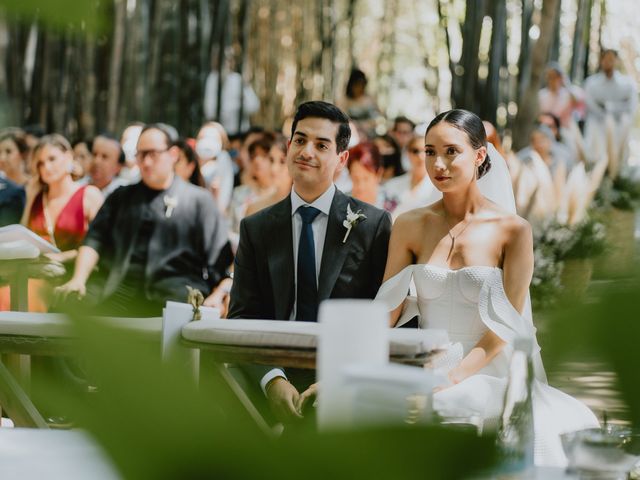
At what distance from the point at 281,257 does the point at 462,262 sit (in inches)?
17.1

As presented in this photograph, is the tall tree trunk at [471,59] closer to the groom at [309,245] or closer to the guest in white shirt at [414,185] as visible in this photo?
the guest in white shirt at [414,185]

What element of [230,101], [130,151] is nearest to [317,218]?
[130,151]

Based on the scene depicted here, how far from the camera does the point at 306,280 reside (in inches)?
99.8

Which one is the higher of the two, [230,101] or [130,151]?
[230,101]

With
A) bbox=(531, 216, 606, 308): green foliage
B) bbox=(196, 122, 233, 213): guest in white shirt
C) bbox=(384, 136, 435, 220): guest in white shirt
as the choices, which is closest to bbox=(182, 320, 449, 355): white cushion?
bbox=(531, 216, 606, 308): green foliage

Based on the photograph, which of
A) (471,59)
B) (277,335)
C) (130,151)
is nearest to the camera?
(277,335)

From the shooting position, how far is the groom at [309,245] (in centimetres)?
253

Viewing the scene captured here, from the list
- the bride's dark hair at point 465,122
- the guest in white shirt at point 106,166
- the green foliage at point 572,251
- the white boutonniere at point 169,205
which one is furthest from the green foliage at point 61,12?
the guest in white shirt at point 106,166

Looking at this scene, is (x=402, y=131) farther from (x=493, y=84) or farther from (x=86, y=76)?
(x=86, y=76)

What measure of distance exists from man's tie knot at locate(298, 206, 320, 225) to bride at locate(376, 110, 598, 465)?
20cm

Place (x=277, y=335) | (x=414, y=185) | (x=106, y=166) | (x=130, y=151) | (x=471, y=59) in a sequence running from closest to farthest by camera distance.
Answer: (x=277, y=335) < (x=414, y=185) < (x=106, y=166) < (x=130, y=151) < (x=471, y=59)

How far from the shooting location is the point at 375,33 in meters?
16.6

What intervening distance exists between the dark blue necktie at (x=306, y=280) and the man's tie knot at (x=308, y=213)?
2 cm

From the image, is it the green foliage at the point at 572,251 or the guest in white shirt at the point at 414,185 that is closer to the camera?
the green foliage at the point at 572,251
